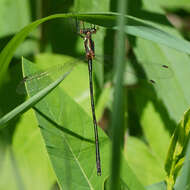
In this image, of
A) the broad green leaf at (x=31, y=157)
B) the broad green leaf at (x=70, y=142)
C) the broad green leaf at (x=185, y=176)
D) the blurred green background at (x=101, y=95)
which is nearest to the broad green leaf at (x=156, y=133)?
the blurred green background at (x=101, y=95)

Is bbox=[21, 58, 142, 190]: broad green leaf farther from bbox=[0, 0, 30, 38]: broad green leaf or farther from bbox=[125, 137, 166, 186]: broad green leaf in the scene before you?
bbox=[0, 0, 30, 38]: broad green leaf

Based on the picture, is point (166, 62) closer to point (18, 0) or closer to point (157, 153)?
point (157, 153)

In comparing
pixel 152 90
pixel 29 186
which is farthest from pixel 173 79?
pixel 29 186

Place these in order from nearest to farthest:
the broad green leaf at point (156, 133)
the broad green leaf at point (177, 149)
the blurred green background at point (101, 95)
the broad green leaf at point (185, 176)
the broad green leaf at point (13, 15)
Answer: the broad green leaf at point (185, 176) → the broad green leaf at point (177, 149) → the blurred green background at point (101, 95) → the broad green leaf at point (156, 133) → the broad green leaf at point (13, 15)

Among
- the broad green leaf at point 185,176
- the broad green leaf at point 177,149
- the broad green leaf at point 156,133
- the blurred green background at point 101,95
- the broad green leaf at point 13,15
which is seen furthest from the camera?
the broad green leaf at point 13,15

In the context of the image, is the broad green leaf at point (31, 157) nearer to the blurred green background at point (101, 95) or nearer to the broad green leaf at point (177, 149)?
the blurred green background at point (101, 95)

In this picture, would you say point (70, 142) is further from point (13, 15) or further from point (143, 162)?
point (13, 15)
